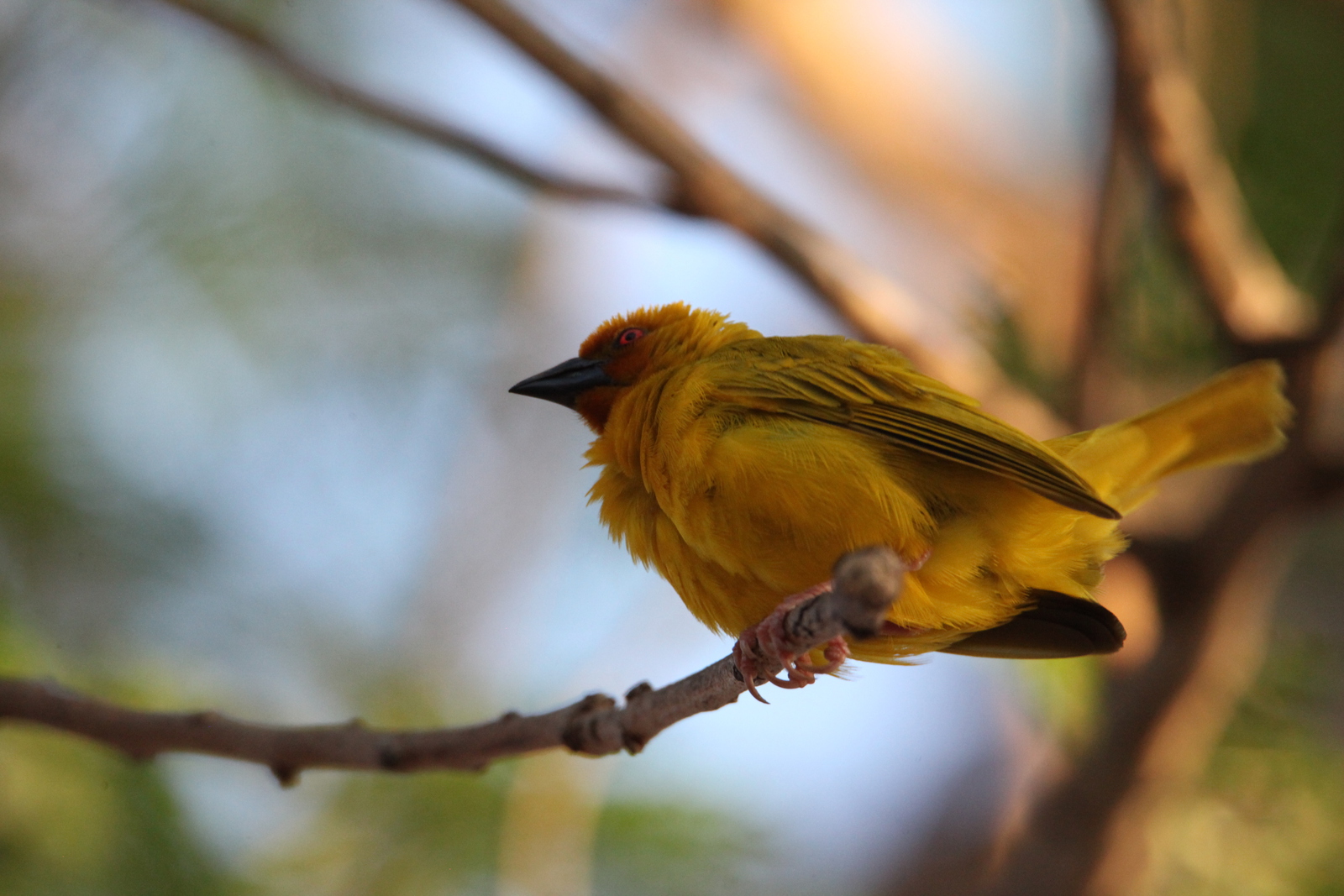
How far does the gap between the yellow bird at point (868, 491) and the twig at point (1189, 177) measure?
1109 millimetres

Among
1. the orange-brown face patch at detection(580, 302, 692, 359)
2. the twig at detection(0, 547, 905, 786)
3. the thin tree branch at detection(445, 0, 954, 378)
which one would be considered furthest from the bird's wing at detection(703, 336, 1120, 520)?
the thin tree branch at detection(445, 0, 954, 378)

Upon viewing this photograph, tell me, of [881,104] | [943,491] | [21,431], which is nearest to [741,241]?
[943,491]

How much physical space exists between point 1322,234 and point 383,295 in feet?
14.5

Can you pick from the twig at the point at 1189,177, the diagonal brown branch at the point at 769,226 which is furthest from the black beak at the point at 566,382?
the twig at the point at 1189,177

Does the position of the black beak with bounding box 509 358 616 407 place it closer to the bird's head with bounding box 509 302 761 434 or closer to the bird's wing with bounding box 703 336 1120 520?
the bird's head with bounding box 509 302 761 434

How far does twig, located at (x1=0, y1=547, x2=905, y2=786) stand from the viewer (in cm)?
217

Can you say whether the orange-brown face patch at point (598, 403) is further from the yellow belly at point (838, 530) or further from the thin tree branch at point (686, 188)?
the thin tree branch at point (686, 188)

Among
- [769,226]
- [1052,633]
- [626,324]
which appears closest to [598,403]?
[626,324]

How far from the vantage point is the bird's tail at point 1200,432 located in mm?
3068

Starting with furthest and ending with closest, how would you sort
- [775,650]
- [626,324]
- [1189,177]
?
[1189,177], [626,324], [775,650]

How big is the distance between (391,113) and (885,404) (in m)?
1.86

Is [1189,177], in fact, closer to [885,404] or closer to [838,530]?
[885,404]

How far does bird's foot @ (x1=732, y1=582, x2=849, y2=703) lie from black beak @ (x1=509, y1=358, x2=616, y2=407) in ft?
3.41

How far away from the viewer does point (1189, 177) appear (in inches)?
153
